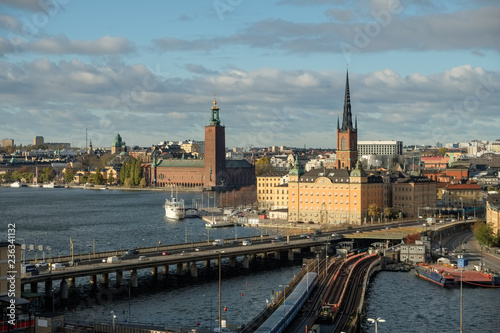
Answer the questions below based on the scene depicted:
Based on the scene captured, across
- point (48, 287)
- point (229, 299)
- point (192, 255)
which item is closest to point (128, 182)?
point (192, 255)

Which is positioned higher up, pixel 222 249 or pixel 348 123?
pixel 348 123

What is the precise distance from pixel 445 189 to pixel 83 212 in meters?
45.4

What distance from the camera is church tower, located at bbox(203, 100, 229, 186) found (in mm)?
141250

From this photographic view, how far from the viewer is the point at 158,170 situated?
525ft

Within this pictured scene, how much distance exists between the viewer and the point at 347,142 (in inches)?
3693

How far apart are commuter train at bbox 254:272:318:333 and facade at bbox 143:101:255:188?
98.3m

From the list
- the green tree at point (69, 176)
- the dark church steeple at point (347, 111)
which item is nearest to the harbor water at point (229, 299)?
the dark church steeple at point (347, 111)

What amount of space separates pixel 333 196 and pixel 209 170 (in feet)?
221

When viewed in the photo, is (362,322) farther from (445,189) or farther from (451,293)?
(445,189)

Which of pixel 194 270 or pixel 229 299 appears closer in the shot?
pixel 229 299

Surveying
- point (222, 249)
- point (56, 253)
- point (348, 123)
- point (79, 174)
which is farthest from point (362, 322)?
point (79, 174)

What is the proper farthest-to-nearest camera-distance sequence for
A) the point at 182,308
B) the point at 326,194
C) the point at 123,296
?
the point at 326,194, the point at 123,296, the point at 182,308

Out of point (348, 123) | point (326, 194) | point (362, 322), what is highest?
point (348, 123)

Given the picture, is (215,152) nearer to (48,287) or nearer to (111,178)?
(111,178)
